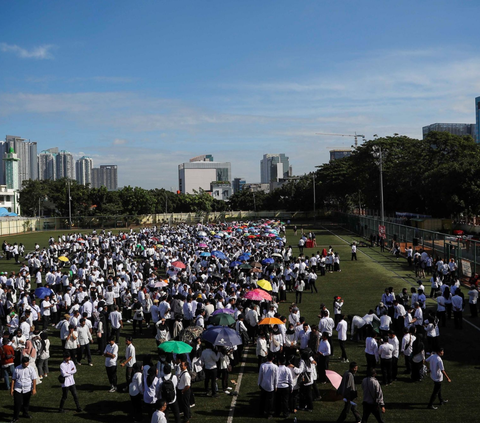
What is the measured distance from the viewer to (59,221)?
224 feet

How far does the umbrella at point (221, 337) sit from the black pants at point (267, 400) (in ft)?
4.43

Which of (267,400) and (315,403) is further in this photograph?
(315,403)

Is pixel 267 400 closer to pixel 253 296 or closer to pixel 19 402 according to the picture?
pixel 19 402

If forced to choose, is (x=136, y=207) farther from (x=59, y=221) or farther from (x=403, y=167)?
(x=403, y=167)

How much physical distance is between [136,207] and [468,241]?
61883 millimetres

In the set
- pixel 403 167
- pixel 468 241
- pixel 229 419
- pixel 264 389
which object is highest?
pixel 403 167

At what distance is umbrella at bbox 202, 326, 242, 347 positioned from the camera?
1021 centimetres

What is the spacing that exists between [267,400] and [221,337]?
1725mm

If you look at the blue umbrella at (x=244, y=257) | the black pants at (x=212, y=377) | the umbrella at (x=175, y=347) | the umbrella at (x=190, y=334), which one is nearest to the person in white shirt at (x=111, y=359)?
the umbrella at (x=175, y=347)

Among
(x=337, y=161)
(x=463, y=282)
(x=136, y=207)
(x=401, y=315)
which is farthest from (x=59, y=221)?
(x=401, y=315)

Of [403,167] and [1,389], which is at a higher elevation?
[403,167]

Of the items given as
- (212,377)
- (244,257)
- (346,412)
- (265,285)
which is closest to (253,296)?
(265,285)

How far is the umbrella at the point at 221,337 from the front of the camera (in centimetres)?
1021

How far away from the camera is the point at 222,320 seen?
462 inches
